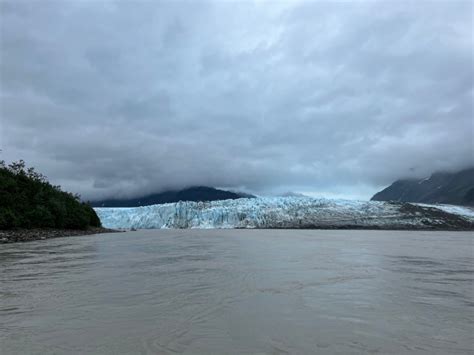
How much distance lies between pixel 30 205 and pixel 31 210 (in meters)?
1.31

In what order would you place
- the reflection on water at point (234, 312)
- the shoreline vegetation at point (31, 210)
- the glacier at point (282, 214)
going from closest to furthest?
the reflection on water at point (234, 312) → the shoreline vegetation at point (31, 210) → the glacier at point (282, 214)

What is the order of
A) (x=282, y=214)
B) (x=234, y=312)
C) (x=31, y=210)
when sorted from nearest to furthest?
(x=234, y=312), (x=31, y=210), (x=282, y=214)

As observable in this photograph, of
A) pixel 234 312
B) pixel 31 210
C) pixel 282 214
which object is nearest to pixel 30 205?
pixel 31 210

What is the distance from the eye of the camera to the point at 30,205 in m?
38.4

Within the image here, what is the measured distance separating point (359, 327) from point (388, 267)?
280 inches


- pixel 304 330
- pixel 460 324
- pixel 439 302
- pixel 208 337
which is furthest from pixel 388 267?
pixel 208 337

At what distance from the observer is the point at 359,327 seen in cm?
467

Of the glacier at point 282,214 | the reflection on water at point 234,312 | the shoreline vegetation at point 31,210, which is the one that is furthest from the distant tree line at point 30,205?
the glacier at point 282,214

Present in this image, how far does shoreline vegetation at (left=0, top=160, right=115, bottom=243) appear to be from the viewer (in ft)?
101

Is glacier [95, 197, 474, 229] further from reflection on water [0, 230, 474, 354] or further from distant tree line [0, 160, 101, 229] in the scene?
reflection on water [0, 230, 474, 354]

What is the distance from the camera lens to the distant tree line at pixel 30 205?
109ft

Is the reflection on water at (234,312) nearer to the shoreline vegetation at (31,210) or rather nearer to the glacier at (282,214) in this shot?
the shoreline vegetation at (31,210)

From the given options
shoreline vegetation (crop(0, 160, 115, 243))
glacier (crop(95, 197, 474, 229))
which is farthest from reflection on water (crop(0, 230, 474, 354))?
glacier (crop(95, 197, 474, 229))

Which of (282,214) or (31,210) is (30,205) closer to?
(31,210)
